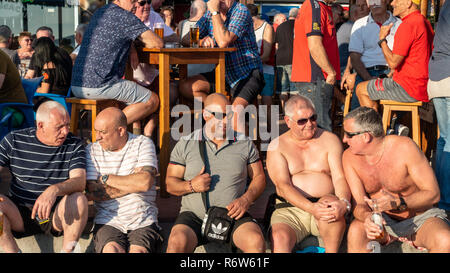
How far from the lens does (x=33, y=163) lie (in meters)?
3.83

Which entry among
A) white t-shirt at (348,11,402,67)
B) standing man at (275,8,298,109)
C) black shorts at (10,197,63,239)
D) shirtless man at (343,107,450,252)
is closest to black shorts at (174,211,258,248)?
shirtless man at (343,107,450,252)

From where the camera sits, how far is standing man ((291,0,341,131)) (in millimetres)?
4918

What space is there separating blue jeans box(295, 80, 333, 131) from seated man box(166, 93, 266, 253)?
1145 mm

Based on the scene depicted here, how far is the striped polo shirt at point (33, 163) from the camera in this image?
3828 millimetres

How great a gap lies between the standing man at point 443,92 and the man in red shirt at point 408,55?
35cm

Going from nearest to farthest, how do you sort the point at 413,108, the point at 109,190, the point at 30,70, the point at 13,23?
the point at 109,190
the point at 413,108
the point at 30,70
the point at 13,23

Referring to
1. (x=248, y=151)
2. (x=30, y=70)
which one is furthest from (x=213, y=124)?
(x=30, y=70)

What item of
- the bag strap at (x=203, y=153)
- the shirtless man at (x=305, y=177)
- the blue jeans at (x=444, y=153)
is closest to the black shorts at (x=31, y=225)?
the bag strap at (x=203, y=153)

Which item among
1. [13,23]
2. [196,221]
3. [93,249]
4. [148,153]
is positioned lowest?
[93,249]

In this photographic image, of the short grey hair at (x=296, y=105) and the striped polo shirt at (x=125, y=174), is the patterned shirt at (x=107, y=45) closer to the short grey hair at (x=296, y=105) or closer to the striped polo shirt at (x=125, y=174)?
the striped polo shirt at (x=125, y=174)

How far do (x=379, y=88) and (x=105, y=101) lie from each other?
2.44 m
